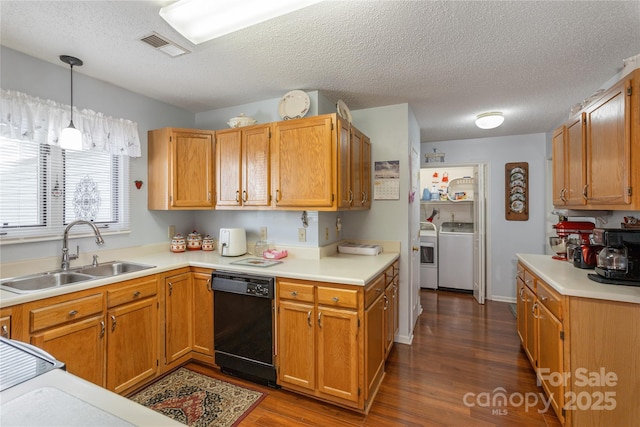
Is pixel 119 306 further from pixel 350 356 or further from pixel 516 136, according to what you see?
pixel 516 136

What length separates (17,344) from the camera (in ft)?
3.28

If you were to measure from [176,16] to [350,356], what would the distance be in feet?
7.36

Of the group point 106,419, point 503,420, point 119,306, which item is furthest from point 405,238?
point 106,419

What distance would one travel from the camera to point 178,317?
2488mm

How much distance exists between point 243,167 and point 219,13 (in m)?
1.35

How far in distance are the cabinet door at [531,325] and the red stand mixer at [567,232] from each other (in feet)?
1.59

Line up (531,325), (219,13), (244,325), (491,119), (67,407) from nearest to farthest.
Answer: (67,407), (219,13), (244,325), (531,325), (491,119)

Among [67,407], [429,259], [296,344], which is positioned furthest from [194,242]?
[429,259]

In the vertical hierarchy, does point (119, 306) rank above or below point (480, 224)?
below

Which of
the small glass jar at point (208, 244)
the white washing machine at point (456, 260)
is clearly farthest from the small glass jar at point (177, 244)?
the white washing machine at point (456, 260)

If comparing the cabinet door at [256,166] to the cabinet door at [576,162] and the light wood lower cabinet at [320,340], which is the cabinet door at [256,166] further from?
the cabinet door at [576,162]

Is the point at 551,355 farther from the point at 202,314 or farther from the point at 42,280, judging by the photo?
the point at 42,280

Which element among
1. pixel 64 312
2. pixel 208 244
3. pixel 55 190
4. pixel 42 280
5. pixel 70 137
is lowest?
pixel 64 312

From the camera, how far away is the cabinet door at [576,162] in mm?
2141
